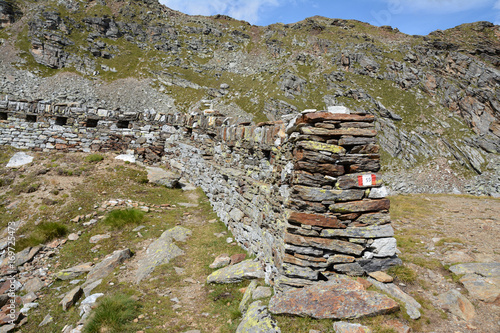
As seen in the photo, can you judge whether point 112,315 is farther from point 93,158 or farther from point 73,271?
point 93,158

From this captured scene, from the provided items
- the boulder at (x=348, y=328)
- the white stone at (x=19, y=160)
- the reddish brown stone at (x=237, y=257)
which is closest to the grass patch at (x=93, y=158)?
the white stone at (x=19, y=160)

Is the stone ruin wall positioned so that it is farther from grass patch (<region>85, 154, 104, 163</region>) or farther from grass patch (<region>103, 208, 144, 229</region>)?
grass patch (<region>85, 154, 104, 163</region>)

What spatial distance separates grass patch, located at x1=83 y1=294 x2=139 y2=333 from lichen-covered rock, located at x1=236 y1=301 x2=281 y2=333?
259 centimetres

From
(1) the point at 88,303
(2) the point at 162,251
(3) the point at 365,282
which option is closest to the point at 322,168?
(3) the point at 365,282

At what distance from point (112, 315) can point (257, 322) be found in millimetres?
3285

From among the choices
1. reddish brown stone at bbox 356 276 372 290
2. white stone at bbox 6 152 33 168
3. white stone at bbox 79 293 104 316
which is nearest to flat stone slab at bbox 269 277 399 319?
reddish brown stone at bbox 356 276 372 290

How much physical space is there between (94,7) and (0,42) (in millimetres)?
33383

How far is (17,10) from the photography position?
74375mm

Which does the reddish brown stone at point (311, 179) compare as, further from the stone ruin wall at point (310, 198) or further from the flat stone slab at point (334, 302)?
the flat stone slab at point (334, 302)

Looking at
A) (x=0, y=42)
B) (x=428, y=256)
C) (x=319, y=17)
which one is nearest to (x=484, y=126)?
(x=428, y=256)

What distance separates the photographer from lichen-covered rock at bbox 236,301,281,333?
14.9 feet

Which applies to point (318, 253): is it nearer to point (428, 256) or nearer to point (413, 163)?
point (428, 256)

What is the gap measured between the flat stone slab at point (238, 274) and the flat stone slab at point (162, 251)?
1860 millimetres

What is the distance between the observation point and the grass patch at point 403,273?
5.38m
